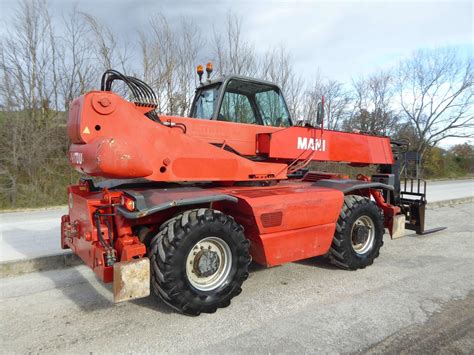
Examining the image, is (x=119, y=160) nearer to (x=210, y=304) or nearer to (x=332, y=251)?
(x=210, y=304)

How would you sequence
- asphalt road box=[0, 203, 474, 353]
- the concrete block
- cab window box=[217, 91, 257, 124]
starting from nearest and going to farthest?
asphalt road box=[0, 203, 474, 353] < the concrete block < cab window box=[217, 91, 257, 124]

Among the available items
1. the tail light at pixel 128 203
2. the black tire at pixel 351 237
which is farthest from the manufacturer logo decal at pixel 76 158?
the black tire at pixel 351 237

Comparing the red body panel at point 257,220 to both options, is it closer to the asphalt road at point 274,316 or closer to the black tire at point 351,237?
the black tire at point 351,237

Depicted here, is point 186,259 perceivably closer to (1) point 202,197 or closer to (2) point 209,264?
(2) point 209,264

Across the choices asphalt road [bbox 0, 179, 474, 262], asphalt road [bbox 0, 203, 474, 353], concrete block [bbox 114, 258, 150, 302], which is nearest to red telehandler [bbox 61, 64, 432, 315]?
concrete block [bbox 114, 258, 150, 302]

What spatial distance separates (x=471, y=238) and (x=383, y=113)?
2380 centimetres

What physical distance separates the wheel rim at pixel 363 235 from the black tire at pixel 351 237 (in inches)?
0.8

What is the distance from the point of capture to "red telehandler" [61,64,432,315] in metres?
3.76

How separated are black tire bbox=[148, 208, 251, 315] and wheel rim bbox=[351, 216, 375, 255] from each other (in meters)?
2.13

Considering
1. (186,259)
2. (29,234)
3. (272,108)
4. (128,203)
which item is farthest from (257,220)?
(29,234)

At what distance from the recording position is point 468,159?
112 feet

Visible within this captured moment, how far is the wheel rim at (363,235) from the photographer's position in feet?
18.0

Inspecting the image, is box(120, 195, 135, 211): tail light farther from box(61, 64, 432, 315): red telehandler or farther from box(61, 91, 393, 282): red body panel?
box(61, 91, 393, 282): red body panel

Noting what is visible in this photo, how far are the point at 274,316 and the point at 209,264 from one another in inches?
33.7
